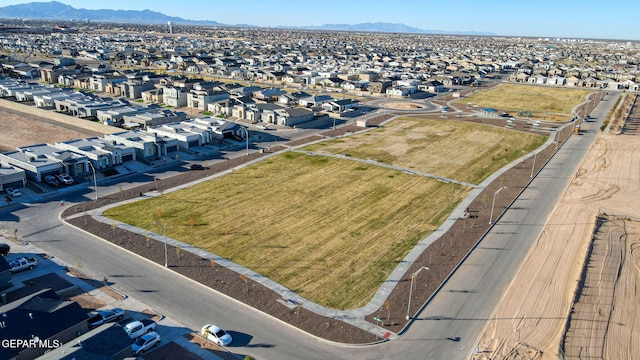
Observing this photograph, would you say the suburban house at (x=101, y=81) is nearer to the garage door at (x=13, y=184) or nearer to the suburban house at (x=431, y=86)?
the garage door at (x=13, y=184)

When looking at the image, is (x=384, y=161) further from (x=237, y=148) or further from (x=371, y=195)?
(x=237, y=148)

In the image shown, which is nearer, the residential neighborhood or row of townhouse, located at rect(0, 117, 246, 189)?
the residential neighborhood

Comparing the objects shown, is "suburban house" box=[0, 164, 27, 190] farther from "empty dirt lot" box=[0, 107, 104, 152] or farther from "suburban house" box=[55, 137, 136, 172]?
"empty dirt lot" box=[0, 107, 104, 152]

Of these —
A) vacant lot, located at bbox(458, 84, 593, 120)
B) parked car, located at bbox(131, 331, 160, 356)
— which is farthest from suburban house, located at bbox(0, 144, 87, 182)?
vacant lot, located at bbox(458, 84, 593, 120)

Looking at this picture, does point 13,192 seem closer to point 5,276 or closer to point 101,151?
point 101,151

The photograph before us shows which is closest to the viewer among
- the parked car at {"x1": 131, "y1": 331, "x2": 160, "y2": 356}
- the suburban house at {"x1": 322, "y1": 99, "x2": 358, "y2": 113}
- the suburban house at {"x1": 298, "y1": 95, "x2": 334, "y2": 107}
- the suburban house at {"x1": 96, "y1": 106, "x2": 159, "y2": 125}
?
the parked car at {"x1": 131, "y1": 331, "x2": 160, "y2": 356}

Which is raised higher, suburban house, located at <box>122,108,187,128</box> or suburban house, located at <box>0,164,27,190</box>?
suburban house, located at <box>122,108,187,128</box>

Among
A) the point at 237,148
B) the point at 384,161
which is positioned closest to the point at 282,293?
the point at 384,161
